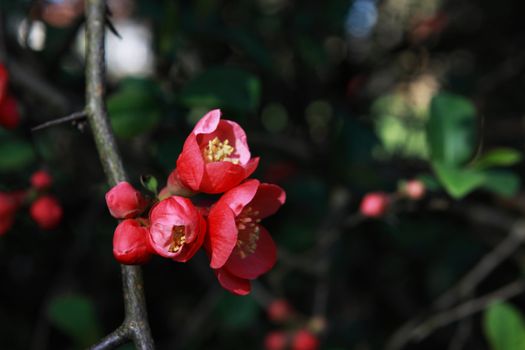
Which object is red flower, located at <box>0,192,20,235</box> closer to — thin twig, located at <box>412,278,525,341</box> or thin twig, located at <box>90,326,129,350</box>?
thin twig, located at <box>90,326,129,350</box>

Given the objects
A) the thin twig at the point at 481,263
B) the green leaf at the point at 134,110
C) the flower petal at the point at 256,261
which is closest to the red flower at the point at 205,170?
the flower petal at the point at 256,261

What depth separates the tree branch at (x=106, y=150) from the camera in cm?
62

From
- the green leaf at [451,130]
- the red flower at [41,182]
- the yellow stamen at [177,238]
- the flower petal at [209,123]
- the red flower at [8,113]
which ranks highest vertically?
the red flower at [8,113]

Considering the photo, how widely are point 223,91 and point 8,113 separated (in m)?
0.42

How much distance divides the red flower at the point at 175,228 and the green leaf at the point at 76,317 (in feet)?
3.07

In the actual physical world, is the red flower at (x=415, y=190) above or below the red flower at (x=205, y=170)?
below

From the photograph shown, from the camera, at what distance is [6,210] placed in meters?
1.17

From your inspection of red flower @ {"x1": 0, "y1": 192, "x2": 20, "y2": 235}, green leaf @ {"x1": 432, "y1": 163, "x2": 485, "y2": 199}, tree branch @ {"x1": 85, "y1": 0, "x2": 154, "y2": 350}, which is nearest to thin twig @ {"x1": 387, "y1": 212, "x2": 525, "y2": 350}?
green leaf @ {"x1": 432, "y1": 163, "x2": 485, "y2": 199}

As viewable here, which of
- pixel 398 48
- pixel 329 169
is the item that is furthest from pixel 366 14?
pixel 329 169

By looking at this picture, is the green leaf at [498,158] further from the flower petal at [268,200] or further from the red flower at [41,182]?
the red flower at [41,182]

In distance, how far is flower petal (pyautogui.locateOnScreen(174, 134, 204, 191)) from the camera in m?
0.75

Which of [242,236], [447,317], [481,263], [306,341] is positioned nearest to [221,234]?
[242,236]

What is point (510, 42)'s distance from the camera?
2748 millimetres

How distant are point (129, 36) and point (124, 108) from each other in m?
3.85
